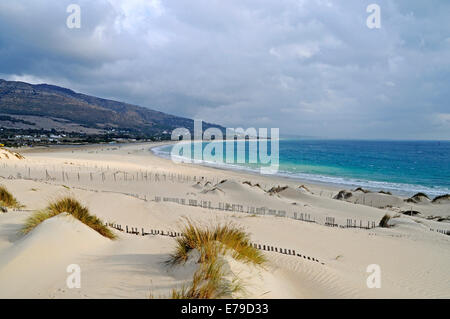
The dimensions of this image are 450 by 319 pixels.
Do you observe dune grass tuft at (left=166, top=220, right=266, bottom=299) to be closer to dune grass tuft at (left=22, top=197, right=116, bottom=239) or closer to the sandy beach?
the sandy beach

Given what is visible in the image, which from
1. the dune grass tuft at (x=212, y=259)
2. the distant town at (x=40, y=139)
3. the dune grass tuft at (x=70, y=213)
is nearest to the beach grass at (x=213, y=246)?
the dune grass tuft at (x=212, y=259)

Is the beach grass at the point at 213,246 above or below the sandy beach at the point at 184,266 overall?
above

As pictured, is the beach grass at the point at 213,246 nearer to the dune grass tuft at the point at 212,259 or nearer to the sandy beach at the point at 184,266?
the dune grass tuft at the point at 212,259

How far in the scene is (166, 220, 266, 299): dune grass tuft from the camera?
3551mm

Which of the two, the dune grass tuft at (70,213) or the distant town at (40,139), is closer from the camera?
the dune grass tuft at (70,213)

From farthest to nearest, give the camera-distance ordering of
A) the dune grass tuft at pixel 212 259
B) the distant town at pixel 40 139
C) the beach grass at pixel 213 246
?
the distant town at pixel 40 139 < the beach grass at pixel 213 246 < the dune grass tuft at pixel 212 259

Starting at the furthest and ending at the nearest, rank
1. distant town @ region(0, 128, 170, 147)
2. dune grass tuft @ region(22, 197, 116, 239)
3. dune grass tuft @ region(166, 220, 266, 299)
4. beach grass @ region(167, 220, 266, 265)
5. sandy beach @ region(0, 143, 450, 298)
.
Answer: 1. distant town @ region(0, 128, 170, 147)
2. dune grass tuft @ region(22, 197, 116, 239)
3. beach grass @ region(167, 220, 266, 265)
4. sandy beach @ region(0, 143, 450, 298)
5. dune grass tuft @ region(166, 220, 266, 299)

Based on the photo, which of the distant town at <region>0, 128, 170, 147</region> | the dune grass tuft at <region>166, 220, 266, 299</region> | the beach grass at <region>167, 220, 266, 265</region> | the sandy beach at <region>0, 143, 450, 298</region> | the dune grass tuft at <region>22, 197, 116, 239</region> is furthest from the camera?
the distant town at <region>0, 128, 170, 147</region>

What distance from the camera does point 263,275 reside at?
4.80 m

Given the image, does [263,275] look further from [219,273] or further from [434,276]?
[434,276]

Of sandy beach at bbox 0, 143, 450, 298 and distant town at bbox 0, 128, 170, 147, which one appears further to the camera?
A: distant town at bbox 0, 128, 170, 147

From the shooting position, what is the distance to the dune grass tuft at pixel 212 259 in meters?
3.55

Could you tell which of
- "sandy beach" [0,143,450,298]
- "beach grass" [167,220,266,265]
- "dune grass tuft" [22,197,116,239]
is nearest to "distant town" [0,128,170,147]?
"sandy beach" [0,143,450,298]

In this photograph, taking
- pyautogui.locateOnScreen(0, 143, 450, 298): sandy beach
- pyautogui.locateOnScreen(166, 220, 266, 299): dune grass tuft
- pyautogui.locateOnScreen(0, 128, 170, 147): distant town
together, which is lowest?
pyautogui.locateOnScreen(0, 143, 450, 298): sandy beach
